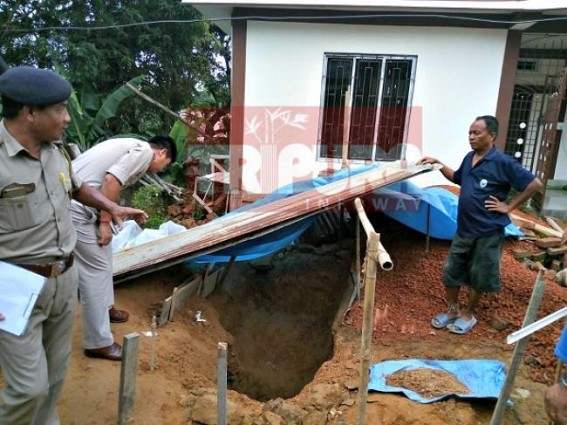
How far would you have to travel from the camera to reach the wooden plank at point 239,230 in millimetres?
3303

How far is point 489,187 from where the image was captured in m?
3.09

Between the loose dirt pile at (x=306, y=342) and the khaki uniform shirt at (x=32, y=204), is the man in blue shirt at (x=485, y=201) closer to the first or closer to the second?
the loose dirt pile at (x=306, y=342)

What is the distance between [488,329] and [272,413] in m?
1.95

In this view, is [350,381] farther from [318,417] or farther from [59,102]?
[59,102]

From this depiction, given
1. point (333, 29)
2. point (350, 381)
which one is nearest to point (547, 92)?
point (333, 29)

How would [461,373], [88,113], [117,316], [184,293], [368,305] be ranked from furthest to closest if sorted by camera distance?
[88,113], [184,293], [117,316], [461,373], [368,305]

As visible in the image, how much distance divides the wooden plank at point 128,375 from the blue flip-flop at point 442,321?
2373 mm

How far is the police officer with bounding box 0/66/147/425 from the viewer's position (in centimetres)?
163

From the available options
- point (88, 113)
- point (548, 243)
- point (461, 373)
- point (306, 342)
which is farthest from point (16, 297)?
point (88, 113)

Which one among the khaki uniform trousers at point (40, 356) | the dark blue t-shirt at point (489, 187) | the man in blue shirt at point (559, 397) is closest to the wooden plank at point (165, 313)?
the khaki uniform trousers at point (40, 356)

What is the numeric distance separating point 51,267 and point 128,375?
661 millimetres

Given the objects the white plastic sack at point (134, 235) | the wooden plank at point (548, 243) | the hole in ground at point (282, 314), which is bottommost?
the hole in ground at point (282, 314)

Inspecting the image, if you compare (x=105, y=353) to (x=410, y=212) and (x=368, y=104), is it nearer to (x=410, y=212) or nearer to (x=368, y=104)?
(x=410, y=212)

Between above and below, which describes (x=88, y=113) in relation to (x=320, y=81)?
below
